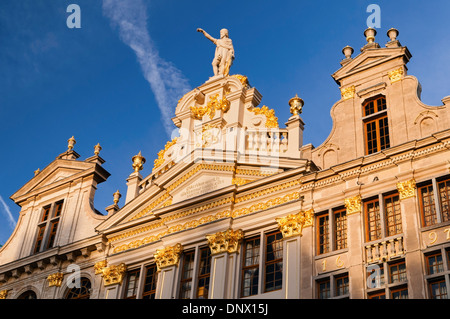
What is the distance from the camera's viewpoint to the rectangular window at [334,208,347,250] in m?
24.3

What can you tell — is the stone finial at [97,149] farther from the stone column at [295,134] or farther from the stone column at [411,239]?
the stone column at [411,239]

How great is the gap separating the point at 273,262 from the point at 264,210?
1967mm

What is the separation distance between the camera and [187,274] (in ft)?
90.4

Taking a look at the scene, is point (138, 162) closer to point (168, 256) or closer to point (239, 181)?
point (168, 256)

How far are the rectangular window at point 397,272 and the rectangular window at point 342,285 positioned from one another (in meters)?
1.45

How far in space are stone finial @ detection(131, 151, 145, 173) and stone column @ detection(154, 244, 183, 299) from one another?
17.8 ft

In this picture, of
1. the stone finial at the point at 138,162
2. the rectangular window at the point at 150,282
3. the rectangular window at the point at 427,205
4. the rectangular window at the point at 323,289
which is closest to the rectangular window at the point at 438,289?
the rectangular window at the point at 427,205

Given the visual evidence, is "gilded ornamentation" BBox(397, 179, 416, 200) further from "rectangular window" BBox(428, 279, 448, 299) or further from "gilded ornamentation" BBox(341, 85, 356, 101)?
"gilded ornamentation" BBox(341, 85, 356, 101)

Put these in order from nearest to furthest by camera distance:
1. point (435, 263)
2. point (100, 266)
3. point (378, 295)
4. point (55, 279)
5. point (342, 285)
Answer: point (435, 263)
point (378, 295)
point (342, 285)
point (100, 266)
point (55, 279)

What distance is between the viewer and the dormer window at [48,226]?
108 feet

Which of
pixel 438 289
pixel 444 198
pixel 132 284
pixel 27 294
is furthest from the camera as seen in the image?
pixel 27 294

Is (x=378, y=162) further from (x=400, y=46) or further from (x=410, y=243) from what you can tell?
(x=400, y=46)

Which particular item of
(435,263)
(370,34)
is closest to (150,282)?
(435,263)
